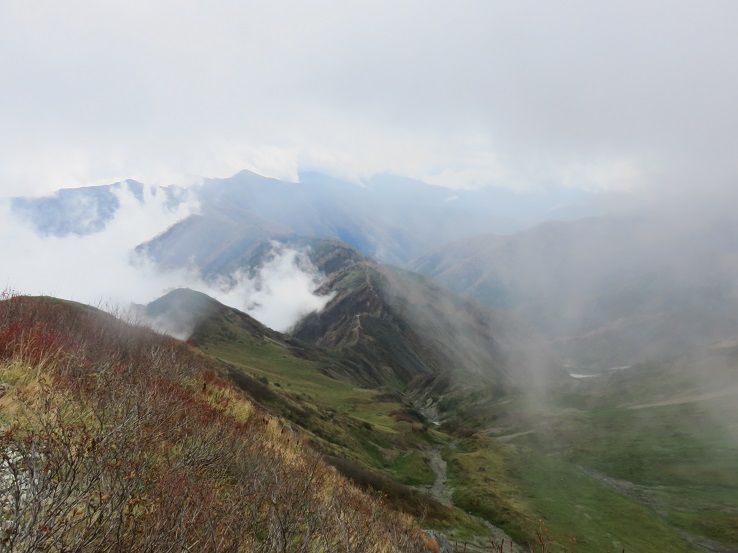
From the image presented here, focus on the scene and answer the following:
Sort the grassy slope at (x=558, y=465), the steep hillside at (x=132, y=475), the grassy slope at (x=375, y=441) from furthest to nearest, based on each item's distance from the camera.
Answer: the grassy slope at (x=558, y=465)
the grassy slope at (x=375, y=441)
the steep hillside at (x=132, y=475)

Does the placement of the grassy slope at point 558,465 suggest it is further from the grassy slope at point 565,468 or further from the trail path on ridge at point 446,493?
the trail path on ridge at point 446,493

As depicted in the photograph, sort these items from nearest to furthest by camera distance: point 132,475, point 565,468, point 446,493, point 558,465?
point 132,475
point 446,493
point 565,468
point 558,465

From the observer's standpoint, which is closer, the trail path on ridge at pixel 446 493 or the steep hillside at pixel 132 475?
the steep hillside at pixel 132 475

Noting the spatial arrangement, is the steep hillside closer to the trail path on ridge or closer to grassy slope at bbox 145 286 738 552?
the trail path on ridge

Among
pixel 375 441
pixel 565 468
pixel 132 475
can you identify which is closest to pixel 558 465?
pixel 565 468

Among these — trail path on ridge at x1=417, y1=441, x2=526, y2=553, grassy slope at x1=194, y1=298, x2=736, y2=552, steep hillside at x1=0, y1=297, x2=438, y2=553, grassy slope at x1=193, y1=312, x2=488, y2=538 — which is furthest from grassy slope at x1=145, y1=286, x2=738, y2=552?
steep hillside at x1=0, y1=297, x2=438, y2=553

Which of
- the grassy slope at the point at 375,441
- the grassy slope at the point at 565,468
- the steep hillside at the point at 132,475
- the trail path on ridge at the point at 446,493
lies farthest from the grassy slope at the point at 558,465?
the steep hillside at the point at 132,475

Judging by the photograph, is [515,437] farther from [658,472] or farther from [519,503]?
[519,503]

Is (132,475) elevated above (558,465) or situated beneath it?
elevated above

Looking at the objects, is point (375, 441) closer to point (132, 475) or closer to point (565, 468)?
point (565, 468)

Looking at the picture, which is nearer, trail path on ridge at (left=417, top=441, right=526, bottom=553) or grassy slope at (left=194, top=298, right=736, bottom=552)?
trail path on ridge at (left=417, top=441, right=526, bottom=553)

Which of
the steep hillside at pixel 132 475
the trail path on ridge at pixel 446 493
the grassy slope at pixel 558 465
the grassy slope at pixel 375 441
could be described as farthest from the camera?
the grassy slope at pixel 558 465

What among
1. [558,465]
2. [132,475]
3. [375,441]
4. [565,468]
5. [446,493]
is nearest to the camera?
[132,475]

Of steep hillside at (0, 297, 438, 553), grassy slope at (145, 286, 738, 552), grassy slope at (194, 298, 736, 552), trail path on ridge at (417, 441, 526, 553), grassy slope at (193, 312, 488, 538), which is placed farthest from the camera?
grassy slope at (194, 298, 736, 552)
